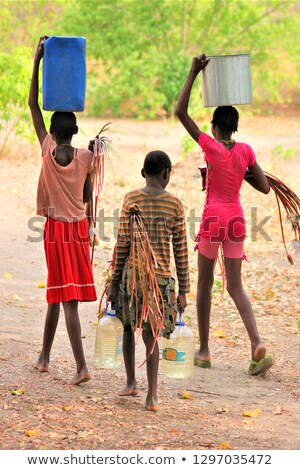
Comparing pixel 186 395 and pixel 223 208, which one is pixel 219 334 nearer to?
pixel 223 208

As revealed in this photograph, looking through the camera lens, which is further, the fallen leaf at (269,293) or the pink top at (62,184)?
the fallen leaf at (269,293)

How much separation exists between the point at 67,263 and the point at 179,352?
779 mm

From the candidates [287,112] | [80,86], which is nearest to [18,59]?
[80,86]

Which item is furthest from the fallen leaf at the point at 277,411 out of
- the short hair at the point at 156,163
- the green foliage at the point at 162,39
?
the green foliage at the point at 162,39

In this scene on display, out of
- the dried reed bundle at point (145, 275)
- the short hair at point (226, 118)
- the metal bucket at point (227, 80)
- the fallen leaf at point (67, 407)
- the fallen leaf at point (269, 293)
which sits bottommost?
the fallen leaf at point (269, 293)

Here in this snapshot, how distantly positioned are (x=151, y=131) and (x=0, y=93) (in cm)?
792

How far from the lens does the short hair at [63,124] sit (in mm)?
4453

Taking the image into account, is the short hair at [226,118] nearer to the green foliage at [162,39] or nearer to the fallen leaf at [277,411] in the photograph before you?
the fallen leaf at [277,411]

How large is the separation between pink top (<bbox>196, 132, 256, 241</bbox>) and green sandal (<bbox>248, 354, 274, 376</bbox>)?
754 mm

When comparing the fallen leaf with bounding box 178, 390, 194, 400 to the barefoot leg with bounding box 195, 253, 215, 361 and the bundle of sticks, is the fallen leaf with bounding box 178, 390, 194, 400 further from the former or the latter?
the bundle of sticks

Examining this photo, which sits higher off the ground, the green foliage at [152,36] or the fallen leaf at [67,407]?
the green foliage at [152,36]

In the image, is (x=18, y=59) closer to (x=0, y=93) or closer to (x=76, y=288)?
(x=0, y=93)

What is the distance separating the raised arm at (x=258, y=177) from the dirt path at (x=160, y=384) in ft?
3.71

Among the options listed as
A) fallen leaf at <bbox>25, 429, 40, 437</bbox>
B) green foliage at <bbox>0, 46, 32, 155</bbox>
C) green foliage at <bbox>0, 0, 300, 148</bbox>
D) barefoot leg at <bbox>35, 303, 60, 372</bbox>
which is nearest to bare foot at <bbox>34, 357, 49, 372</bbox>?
barefoot leg at <bbox>35, 303, 60, 372</bbox>
